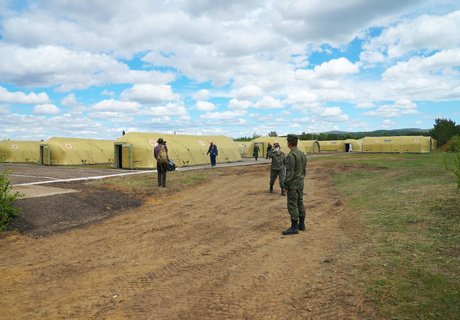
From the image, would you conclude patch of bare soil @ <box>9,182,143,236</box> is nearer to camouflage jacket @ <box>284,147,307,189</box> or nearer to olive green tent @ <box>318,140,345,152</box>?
camouflage jacket @ <box>284,147,307,189</box>

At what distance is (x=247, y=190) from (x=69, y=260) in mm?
9044

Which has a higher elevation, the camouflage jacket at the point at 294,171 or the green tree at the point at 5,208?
the camouflage jacket at the point at 294,171

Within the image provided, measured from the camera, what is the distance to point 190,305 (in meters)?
4.46

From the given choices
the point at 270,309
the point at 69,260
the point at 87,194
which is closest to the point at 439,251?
the point at 270,309

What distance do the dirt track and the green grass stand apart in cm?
31

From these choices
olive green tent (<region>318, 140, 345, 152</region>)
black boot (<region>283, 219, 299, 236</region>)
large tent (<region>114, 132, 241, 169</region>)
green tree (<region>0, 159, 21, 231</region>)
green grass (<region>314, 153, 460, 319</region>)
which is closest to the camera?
green grass (<region>314, 153, 460, 319</region>)

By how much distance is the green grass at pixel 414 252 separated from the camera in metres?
4.26

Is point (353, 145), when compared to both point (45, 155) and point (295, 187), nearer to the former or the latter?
point (45, 155)

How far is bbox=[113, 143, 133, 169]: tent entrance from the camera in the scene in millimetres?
26000

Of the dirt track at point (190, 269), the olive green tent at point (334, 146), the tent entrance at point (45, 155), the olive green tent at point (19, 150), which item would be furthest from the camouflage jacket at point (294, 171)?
the olive green tent at point (334, 146)

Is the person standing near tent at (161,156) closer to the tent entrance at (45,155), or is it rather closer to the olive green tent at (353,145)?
the tent entrance at (45,155)

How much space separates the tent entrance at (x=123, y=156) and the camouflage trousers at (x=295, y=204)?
65.1 ft

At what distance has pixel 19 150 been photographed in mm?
37562

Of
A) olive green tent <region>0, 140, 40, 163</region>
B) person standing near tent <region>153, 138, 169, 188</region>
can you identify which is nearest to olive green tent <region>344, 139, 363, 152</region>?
olive green tent <region>0, 140, 40, 163</region>
